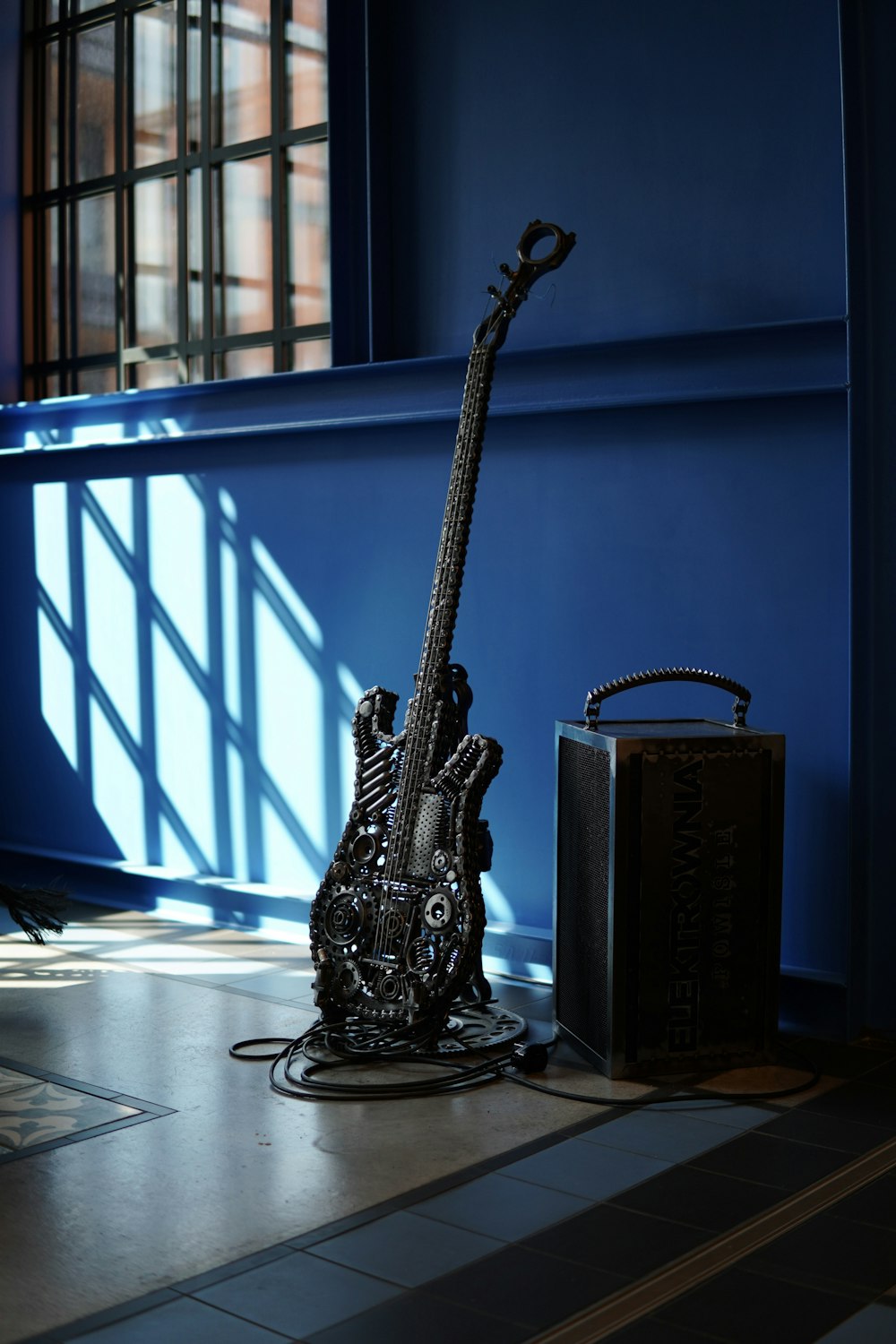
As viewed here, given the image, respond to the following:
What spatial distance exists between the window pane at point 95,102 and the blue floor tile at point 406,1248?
14.6ft

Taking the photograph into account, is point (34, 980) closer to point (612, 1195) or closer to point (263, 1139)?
point (263, 1139)

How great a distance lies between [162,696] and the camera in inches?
203

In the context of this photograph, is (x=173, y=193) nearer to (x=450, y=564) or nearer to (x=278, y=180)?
(x=278, y=180)

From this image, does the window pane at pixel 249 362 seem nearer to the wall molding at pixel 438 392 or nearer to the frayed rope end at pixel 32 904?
the wall molding at pixel 438 392

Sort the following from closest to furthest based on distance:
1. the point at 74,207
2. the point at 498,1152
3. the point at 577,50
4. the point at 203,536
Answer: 1. the point at 498,1152
2. the point at 577,50
3. the point at 203,536
4. the point at 74,207

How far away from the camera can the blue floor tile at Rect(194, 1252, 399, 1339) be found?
213cm

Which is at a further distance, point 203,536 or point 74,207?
point 74,207

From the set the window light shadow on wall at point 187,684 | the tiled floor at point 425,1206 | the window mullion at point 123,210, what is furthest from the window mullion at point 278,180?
the tiled floor at point 425,1206

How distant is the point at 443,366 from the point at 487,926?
1.68 meters

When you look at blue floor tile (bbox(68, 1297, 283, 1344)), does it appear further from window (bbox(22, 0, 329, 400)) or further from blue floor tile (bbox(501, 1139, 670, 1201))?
window (bbox(22, 0, 329, 400))

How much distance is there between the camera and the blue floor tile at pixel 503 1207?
246 centimetres

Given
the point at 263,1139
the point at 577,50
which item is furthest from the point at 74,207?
the point at 263,1139

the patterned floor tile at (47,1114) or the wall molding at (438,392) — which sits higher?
the wall molding at (438,392)

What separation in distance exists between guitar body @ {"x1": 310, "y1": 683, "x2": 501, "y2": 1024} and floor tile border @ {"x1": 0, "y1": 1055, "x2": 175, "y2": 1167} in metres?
0.56
